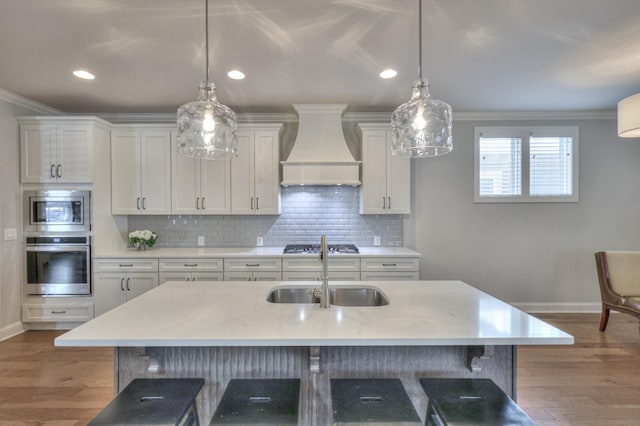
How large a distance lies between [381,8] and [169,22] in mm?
1384

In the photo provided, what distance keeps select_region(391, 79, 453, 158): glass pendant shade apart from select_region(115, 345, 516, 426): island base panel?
3.61ft

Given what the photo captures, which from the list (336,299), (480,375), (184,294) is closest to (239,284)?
(184,294)

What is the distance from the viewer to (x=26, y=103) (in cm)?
366

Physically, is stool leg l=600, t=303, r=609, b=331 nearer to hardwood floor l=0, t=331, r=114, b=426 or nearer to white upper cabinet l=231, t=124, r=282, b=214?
white upper cabinet l=231, t=124, r=282, b=214

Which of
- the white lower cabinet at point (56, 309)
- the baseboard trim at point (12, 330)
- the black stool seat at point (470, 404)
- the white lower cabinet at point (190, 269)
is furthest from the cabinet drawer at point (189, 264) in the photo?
the black stool seat at point (470, 404)

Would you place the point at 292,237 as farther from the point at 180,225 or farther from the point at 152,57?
the point at 152,57

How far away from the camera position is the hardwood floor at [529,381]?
2.17 meters

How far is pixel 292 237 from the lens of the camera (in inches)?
165

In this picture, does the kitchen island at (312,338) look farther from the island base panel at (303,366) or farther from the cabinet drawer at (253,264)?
the cabinet drawer at (253,264)

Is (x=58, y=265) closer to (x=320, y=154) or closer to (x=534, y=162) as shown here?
(x=320, y=154)

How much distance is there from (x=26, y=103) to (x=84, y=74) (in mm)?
1311

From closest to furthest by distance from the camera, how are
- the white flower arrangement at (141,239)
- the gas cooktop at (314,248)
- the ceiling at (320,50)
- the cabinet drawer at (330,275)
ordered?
the ceiling at (320,50)
the cabinet drawer at (330,275)
the gas cooktop at (314,248)
the white flower arrangement at (141,239)

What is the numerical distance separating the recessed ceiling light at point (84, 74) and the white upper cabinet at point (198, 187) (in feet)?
3.39

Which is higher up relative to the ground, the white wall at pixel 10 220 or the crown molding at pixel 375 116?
the crown molding at pixel 375 116
